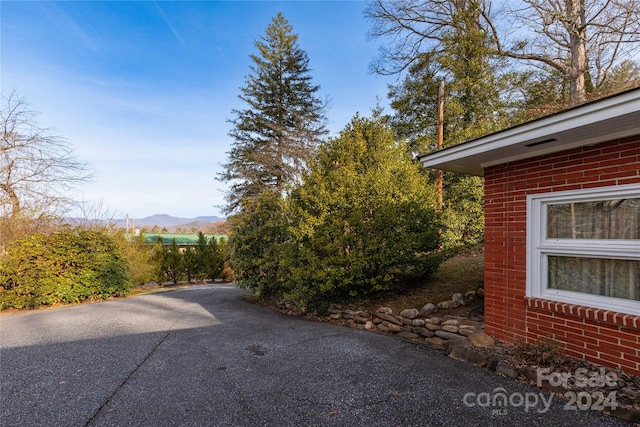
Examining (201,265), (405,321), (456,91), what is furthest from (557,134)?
(201,265)

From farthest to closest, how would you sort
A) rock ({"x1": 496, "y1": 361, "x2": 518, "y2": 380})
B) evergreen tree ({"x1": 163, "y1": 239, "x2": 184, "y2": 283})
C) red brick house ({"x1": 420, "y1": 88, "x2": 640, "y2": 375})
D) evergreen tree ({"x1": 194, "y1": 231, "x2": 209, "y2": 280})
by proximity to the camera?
evergreen tree ({"x1": 194, "y1": 231, "x2": 209, "y2": 280}) → evergreen tree ({"x1": 163, "y1": 239, "x2": 184, "y2": 283}) → rock ({"x1": 496, "y1": 361, "x2": 518, "y2": 380}) → red brick house ({"x1": 420, "y1": 88, "x2": 640, "y2": 375})

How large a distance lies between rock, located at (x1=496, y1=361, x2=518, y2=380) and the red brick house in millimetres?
576

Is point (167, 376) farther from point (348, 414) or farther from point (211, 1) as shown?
point (211, 1)

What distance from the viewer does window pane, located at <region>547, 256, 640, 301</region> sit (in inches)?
115

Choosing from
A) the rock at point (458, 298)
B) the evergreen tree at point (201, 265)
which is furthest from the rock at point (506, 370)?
the evergreen tree at point (201, 265)

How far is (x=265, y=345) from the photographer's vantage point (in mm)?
4535

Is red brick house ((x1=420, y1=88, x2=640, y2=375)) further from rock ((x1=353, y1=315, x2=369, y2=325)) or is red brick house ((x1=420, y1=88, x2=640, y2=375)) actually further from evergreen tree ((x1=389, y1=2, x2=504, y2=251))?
evergreen tree ((x1=389, y1=2, x2=504, y2=251))

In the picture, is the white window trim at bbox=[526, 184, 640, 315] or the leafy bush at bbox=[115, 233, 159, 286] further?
the leafy bush at bbox=[115, 233, 159, 286]

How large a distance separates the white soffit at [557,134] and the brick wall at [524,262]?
0.11 metres

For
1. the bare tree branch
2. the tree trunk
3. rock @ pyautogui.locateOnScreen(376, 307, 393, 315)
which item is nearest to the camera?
rock @ pyautogui.locateOnScreen(376, 307, 393, 315)

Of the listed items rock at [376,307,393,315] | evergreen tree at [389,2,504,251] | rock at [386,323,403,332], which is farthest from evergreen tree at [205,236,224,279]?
rock at [386,323,403,332]

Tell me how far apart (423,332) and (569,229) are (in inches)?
92.1

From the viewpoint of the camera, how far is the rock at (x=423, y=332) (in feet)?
14.6

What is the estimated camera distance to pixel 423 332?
4562 mm
